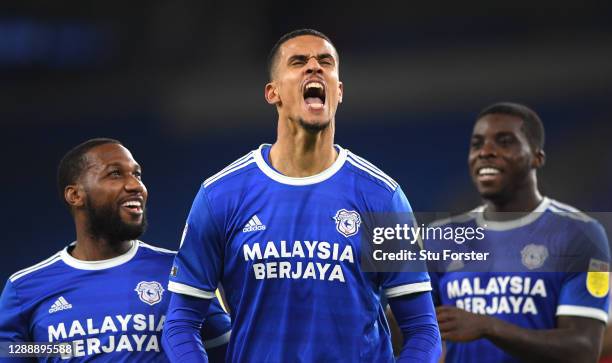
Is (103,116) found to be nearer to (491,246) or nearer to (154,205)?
(154,205)

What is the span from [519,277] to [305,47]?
178 centimetres

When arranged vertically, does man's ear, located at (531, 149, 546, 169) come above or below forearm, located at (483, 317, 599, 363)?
above

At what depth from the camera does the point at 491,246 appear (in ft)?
16.9

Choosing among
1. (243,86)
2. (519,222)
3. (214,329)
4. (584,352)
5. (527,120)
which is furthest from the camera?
(243,86)

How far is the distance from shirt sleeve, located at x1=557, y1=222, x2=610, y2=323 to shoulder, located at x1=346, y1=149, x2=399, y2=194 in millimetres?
1408

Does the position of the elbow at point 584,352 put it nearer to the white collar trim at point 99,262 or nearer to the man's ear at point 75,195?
the white collar trim at point 99,262

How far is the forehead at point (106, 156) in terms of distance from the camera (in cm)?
475

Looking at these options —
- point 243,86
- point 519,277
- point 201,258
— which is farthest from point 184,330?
point 243,86

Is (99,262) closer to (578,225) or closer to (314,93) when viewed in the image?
(314,93)

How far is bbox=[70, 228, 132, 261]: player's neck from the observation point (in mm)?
4637

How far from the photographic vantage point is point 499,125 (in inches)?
212

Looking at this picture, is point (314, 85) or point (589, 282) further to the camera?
point (589, 282)

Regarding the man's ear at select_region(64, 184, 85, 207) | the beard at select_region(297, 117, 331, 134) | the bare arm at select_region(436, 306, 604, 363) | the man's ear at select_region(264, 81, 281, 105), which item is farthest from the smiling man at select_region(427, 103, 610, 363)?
the man's ear at select_region(64, 184, 85, 207)

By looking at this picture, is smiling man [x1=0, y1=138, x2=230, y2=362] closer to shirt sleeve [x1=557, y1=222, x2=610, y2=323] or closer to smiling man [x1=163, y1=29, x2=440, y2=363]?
smiling man [x1=163, y1=29, x2=440, y2=363]
